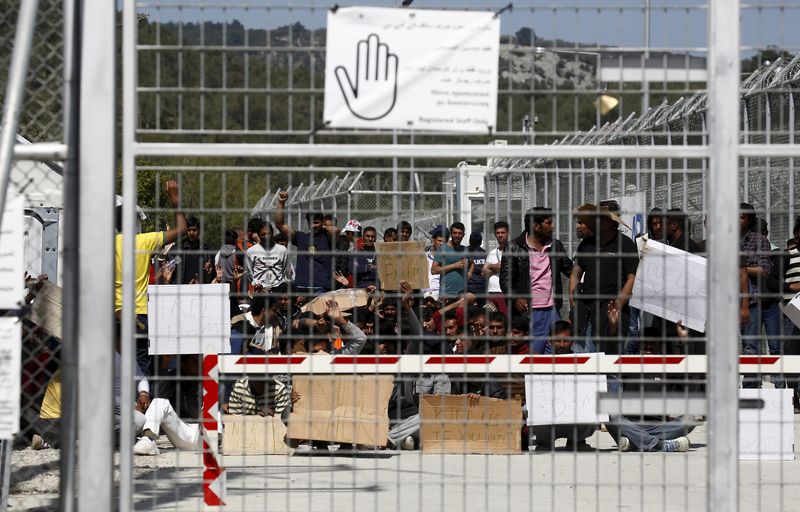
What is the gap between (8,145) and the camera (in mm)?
5168

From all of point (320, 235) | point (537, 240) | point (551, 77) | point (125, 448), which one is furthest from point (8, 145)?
point (537, 240)

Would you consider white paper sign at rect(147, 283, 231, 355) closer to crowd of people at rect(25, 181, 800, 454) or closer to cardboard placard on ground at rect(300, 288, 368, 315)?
crowd of people at rect(25, 181, 800, 454)

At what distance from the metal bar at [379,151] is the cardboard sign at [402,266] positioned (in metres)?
1.10

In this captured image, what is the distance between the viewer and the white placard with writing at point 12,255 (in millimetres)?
5500

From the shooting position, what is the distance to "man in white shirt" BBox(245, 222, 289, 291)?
6.36m

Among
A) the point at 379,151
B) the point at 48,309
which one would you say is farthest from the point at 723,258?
the point at 48,309

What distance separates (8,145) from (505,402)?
15.5ft

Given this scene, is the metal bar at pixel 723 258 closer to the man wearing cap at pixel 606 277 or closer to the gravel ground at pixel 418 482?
the man wearing cap at pixel 606 277

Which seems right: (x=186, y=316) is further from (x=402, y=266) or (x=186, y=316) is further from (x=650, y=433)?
(x=650, y=433)

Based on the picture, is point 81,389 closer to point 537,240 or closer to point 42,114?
point 42,114

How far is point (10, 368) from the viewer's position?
5473mm

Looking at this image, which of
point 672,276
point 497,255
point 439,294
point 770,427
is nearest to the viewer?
point 672,276

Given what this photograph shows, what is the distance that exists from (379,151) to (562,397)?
3.55m

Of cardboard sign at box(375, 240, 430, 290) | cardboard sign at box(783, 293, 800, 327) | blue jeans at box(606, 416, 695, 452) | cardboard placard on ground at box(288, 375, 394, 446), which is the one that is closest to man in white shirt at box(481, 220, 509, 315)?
cardboard sign at box(375, 240, 430, 290)
